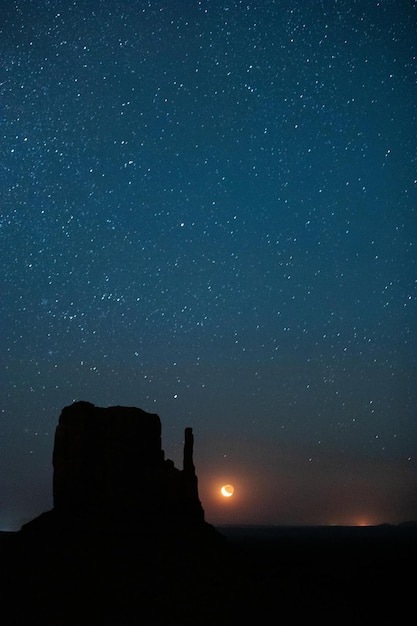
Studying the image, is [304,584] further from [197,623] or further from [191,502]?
[197,623]

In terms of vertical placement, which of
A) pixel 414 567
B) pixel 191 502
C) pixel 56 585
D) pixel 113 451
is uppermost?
pixel 113 451

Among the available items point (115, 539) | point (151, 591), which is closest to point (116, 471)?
point (115, 539)

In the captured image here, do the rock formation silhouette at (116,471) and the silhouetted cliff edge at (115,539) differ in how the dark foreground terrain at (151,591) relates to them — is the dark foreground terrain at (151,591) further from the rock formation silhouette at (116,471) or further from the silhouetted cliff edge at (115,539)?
the rock formation silhouette at (116,471)

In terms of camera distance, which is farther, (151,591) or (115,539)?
(115,539)

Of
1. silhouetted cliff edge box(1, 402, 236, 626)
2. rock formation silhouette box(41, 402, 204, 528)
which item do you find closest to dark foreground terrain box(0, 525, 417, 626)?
silhouetted cliff edge box(1, 402, 236, 626)

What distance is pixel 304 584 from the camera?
78.9 metres

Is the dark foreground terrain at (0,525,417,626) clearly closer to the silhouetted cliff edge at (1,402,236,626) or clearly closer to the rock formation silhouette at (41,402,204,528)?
the silhouetted cliff edge at (1,402,236,626)

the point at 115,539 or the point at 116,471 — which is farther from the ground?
the point at 116,471

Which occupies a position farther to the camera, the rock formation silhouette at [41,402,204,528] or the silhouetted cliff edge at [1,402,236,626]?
the rock formation silhouette at [41,402,204,528]

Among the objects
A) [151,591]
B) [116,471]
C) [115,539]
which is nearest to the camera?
[151,591]

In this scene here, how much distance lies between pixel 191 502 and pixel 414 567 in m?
60.1

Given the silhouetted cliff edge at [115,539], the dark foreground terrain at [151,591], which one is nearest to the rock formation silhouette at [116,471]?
the silhouetted cliff edge at [115,539]

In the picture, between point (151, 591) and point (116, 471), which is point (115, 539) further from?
point (116, 471)

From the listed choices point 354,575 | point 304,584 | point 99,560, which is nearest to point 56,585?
point 99,560
